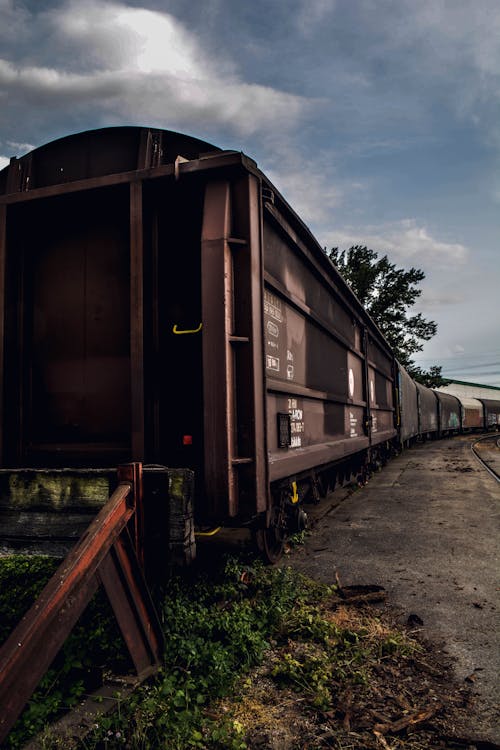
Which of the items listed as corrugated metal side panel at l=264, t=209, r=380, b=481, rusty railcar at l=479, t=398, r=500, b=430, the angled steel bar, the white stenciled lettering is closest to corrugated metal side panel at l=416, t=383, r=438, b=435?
corrugated metal side panel at l=264, t=209, r=380, b=481

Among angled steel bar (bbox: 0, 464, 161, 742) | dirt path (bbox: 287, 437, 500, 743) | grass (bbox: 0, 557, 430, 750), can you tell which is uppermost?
angled steel bar (bbox: 0, 464, 161, 742)

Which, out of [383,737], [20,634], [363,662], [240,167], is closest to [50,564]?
[20,634]

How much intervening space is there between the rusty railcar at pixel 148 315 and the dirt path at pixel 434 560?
3.53 ft

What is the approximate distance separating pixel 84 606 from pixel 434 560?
356cm

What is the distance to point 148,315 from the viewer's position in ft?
11.5

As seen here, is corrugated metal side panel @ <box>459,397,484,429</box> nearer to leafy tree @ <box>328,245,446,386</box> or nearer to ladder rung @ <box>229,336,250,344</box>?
leafy tree @ <box>328,245,446,386</box>

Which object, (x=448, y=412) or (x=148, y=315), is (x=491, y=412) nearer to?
(x=448, y=412)

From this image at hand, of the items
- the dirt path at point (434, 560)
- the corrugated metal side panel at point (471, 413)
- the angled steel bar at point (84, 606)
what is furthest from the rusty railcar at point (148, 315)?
the corrugated metal side panel at point (471, 413)

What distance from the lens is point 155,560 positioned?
8.91 feet

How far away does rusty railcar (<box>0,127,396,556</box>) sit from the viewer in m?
3.24

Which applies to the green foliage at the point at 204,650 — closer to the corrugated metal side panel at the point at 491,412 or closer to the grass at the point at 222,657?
the grass at the point at 222,657

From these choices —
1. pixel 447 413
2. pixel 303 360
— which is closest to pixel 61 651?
pixel 303 360

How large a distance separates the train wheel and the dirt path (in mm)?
215

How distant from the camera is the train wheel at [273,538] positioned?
4.13 m
